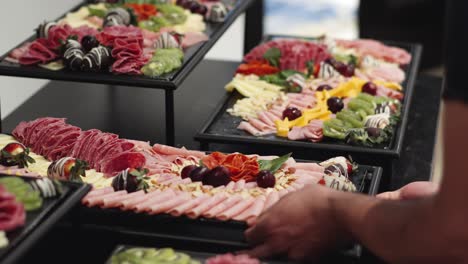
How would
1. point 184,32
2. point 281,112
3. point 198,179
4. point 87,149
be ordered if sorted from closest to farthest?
Result: point 198,179 → point 87,149 → point 281,112 → point 184,32

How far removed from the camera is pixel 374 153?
8.63 ft

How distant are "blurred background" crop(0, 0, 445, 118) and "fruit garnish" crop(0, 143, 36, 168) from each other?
1162mm

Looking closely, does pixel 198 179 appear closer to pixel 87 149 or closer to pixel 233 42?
pixel 87 149

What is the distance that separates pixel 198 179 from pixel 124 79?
0.64 m

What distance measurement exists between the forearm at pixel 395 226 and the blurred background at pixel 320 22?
6.54 feet

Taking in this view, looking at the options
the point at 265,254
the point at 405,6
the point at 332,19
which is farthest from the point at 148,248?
the point at 332,19

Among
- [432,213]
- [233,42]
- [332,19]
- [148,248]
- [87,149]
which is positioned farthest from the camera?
[332,19]

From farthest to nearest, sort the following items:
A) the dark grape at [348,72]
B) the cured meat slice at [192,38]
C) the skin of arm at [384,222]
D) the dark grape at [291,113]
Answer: the dark grape at [348,72] < the cured meat slice at [192,38] < the dark grape at [291,113] < the skin of arm at [384,222]

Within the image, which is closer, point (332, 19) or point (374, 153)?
point (374, 153)

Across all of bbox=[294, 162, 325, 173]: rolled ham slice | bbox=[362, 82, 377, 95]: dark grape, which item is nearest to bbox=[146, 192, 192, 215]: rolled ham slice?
bbox=[294, 162, 325, 173]: rolled ham slice

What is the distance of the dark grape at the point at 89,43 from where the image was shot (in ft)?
9.46

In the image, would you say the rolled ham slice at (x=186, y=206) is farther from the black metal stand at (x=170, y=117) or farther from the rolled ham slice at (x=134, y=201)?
the black metal stand at (x=170, y=117)

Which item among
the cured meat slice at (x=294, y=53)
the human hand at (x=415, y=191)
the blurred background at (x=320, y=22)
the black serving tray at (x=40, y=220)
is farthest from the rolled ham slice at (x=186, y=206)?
the blurred background at (x=320, y=22)

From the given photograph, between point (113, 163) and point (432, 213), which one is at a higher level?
point (432, 213)
